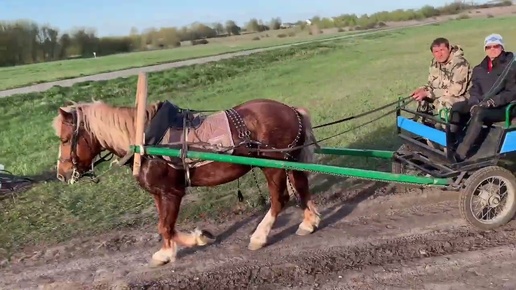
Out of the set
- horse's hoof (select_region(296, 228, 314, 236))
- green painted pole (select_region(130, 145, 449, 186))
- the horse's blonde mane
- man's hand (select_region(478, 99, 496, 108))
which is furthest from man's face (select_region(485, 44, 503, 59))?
the horse's blonde mane

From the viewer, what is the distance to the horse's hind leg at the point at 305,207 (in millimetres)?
6156

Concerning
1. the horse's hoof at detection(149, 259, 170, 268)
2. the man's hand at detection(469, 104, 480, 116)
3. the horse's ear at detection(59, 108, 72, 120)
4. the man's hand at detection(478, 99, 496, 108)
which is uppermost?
the horse's ear at detection(59, 108, 72, 120)

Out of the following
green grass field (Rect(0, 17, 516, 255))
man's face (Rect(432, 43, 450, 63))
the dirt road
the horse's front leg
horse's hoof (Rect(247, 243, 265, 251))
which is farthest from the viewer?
green grass field (Rect(0, 17, 516, 255))

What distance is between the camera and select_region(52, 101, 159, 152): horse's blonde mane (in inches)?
217

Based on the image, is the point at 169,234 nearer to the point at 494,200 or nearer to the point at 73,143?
the point at 73,143

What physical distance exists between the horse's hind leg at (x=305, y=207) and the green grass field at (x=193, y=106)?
114 cm

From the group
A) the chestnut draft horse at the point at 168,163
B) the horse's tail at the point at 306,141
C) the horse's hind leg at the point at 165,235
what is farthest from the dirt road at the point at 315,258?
the horse's tail at the point at 306,141

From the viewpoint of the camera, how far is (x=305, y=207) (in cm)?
630

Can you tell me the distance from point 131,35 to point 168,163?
73175 millimetres

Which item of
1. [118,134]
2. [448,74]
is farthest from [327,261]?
[448,74]

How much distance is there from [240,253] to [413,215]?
217cm

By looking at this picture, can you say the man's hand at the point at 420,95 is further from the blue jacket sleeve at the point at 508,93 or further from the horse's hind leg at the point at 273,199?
the horse's hind leg at the point at 273,199

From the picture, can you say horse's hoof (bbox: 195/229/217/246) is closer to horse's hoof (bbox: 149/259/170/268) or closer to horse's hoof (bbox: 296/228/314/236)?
horse's hoof (bbox: 149/259/170/268)

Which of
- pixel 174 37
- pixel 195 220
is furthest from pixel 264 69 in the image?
pixel 174 37
